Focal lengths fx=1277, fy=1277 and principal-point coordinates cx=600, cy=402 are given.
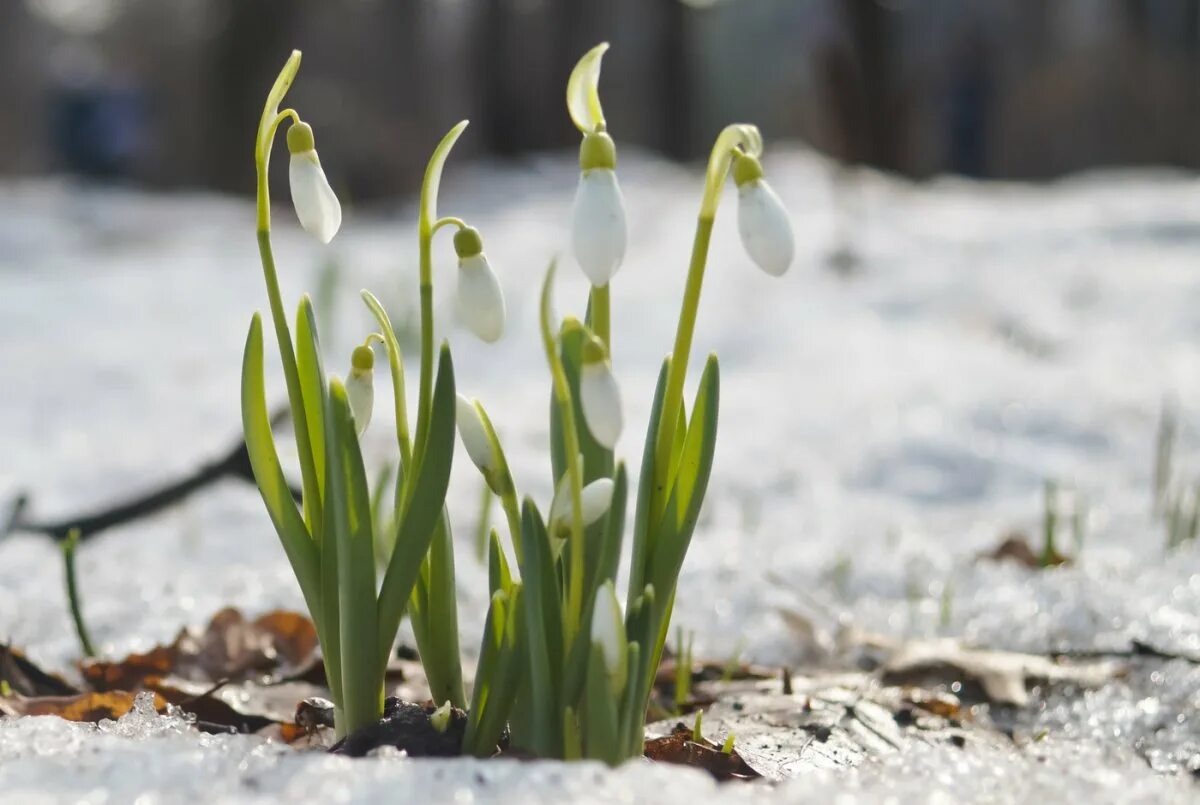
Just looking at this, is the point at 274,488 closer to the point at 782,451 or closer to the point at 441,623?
the point at 441,623

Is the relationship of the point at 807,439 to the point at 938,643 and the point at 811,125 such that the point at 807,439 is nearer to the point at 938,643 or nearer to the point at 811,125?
the point at 938,643

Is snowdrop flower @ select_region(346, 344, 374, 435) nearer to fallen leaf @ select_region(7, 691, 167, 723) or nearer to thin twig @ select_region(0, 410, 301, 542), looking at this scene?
fallen leaf @ select_region(7, 691, 167, 723)

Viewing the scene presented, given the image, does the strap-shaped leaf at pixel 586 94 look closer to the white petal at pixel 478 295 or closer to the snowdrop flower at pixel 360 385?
the white petal at pixel 478 295

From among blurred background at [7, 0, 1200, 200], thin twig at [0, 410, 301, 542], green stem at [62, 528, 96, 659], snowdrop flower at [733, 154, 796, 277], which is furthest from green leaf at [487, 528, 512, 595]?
blurred background at [7, 0, 1200, 200]

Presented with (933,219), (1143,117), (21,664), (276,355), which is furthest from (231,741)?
(1143,117)

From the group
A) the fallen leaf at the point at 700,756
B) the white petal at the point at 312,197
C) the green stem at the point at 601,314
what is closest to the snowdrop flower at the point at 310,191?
the white petal at the point at 312,197

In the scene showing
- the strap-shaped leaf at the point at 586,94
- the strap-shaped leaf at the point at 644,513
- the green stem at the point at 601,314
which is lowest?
the strap-shaped leaf at the point at 644,513

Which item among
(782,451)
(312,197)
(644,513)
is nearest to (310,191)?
(312,197)
